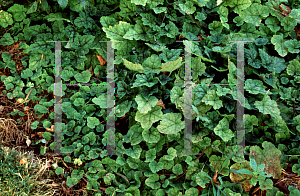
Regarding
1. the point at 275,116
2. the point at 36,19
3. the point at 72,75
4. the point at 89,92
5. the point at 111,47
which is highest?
the point at 36,19

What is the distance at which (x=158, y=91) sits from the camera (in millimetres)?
2100

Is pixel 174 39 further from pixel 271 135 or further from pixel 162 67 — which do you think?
pixel 271 135

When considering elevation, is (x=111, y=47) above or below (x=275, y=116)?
above

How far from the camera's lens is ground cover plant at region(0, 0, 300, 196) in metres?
1.98

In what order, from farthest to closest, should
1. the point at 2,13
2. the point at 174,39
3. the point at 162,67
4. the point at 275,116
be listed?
the point at 2,13, the point at 174,39, the point at 162,67, the point at 275,116

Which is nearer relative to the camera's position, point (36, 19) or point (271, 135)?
point (271, 135)

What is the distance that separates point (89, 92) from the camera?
2.31 metres

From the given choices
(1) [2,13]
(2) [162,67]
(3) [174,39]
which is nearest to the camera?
(2) [162,67]

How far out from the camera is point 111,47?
7.52ft

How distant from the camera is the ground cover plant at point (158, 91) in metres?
1.98

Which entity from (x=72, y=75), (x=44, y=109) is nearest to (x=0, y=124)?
(x=44, y=109)

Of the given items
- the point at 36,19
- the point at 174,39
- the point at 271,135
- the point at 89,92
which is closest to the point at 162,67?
the point at 174,39

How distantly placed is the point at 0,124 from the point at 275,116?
2.54 m

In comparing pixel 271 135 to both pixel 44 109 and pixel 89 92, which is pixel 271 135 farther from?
pixel 44 109
